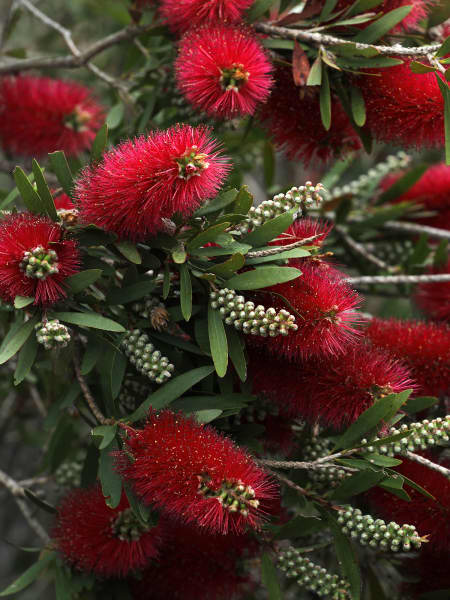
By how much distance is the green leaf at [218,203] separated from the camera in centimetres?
111

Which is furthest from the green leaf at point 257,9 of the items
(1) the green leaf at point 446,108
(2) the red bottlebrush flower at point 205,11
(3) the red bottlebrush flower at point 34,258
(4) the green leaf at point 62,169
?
(3) the red bottlebrush flower at point 34,258

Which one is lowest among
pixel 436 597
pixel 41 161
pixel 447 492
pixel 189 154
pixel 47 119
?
pixel 436 597

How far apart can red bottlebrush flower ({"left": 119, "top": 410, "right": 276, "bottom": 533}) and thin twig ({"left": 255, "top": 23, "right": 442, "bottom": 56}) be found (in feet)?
2.30

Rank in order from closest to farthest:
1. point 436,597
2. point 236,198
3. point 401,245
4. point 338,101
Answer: point 236,198 < point 436,597 < point 338,101 < point 401,245

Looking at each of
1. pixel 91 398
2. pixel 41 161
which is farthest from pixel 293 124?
pixel 41 161

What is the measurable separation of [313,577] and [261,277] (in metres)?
0.50

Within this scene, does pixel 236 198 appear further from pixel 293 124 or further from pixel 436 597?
pixel 436 597

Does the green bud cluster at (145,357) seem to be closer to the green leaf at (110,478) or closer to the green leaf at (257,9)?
the green leaf at (110,478)

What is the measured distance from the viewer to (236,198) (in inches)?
44.3

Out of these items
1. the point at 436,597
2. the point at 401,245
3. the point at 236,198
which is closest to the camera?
the point at 236,198

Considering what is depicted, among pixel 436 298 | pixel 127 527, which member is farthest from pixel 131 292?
pixel 436 298

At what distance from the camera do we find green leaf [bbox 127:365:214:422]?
3.59 feet

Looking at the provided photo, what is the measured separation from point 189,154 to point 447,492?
688mm

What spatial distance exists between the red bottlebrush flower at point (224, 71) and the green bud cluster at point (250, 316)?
13.4 inches
